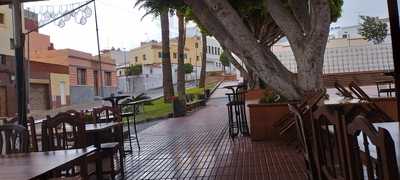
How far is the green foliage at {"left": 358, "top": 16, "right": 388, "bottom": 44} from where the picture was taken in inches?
931

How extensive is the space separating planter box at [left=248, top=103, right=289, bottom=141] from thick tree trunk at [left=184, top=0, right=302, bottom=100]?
41.5 inches

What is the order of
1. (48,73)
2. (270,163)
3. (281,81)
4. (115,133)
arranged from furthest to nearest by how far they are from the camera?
1. (48,73)
2. (115,133)
3. (281,81)
4. (270,163)

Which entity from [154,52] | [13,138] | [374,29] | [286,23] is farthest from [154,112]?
[154,52]

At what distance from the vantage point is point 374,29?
24344 millimetres

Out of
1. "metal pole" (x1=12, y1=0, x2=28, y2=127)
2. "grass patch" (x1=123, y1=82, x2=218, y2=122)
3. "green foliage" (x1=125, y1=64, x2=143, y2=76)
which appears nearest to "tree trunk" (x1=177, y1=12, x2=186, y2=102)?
"grass patch" (x1=123, y1=82, x2=218, y2=122)

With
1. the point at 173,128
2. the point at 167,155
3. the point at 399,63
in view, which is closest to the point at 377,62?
the point at 173,128

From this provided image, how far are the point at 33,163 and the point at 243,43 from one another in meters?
3.52

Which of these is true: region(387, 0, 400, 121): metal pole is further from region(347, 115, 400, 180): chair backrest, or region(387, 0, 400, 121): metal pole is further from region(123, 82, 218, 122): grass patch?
region(123, 82, 218, 122): grass patch

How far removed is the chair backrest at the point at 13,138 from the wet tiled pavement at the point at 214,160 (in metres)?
1.98

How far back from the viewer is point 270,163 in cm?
577

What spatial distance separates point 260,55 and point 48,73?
25326mm

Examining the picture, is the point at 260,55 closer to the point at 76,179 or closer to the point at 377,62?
the point at 76,179

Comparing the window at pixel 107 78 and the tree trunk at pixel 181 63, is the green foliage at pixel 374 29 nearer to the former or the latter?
the tree trunk at pixel 181 63

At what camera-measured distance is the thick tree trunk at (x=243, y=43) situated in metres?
5.89
